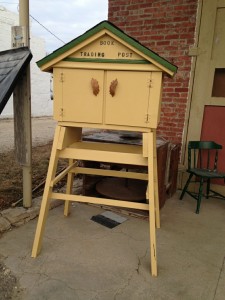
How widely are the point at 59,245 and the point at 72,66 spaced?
1730mm

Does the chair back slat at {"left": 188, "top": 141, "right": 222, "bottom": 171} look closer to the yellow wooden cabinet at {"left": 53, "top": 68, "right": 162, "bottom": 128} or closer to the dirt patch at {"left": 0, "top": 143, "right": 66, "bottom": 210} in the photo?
the yellow wooden cabinet at {"left": 53, "top": 68, "right": 162, "bottom": 128}

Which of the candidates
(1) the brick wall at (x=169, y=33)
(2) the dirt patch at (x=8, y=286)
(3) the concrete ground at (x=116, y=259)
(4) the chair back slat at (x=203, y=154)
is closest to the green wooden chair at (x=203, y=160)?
(4) the chair back slat at (x=203, y=154)

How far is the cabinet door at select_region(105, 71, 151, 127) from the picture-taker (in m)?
2.17

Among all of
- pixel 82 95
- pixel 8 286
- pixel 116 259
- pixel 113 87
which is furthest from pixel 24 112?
pixel 116 259

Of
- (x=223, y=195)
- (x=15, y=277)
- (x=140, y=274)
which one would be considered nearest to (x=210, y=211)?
(x=223, y=195)

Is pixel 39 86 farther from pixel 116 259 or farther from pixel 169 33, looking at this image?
pixel 116 259

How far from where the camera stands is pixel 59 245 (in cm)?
258

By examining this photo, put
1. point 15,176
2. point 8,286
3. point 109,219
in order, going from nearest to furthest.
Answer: point 8,286
point 109,219
point 15,176

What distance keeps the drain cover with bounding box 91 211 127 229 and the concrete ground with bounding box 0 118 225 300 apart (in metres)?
0.07

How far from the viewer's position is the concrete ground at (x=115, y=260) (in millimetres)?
2031

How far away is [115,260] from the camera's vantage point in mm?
2402

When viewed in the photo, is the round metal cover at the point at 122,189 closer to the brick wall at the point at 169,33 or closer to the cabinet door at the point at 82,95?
the brick wall at the point at 169,33

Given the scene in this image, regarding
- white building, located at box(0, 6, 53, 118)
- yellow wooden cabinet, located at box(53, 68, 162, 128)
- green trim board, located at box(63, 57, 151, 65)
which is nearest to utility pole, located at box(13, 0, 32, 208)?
yellow wooden cabinet, located at box(53, 68, 162, 128)

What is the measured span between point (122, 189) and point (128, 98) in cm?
188
